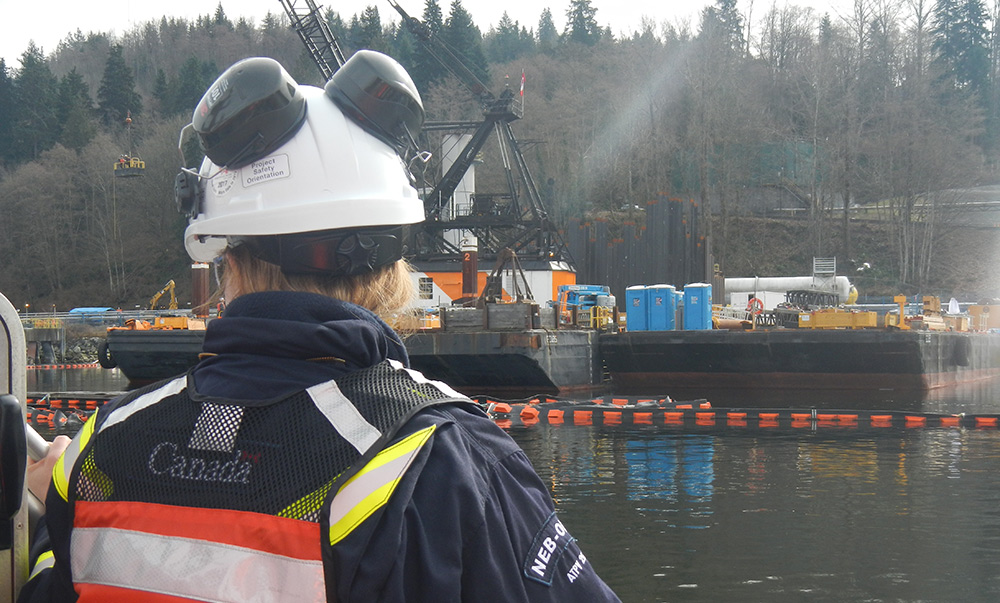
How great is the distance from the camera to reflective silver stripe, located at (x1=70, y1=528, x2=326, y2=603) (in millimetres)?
1304

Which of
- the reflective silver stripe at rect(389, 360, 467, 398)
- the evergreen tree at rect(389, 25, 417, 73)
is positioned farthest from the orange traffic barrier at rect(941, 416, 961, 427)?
the evergreen tree at rect(389, 25, 417, 73)

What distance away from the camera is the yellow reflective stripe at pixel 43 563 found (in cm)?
163

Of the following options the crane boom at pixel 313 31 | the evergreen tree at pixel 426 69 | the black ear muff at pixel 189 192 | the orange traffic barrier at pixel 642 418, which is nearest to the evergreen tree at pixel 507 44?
the evergreen tree at pixel 426 69

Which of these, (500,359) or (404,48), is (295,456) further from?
(404,48)

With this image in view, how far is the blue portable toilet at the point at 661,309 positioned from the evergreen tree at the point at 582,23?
61.8 meters

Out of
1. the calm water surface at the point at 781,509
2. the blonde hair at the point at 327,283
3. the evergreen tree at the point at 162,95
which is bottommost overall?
the calm water surface at the point at 781,509

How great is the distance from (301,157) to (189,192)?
0.29 metres

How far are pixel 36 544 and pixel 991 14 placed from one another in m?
79.3

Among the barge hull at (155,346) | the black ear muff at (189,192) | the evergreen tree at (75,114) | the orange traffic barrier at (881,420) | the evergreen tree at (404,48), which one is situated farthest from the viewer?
the evergreen tree at (404,48)

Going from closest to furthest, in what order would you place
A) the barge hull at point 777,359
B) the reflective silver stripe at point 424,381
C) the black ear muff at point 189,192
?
the reflective silver stripe at point 424,381
the black ear muff at point 189,192
the barge hull at point 777,359

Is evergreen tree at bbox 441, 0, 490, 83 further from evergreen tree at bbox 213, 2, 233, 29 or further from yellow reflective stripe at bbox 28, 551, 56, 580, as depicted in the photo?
yellow reflective stripe at bbox 28, 551, 56, 580

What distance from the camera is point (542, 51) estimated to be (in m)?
82.8

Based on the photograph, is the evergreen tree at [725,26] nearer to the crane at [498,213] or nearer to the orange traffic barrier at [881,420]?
the crane at [498,213]

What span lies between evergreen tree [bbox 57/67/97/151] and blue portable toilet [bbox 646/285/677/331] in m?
50.6
